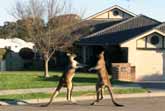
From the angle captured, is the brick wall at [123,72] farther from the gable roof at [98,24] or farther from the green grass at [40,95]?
the gable roof at [98,24]

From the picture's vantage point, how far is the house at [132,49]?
129 feet

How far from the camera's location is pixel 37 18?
39.3m

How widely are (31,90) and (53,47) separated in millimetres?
14540

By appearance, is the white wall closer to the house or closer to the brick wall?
the house

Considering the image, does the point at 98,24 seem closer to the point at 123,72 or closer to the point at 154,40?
the point at 154,40

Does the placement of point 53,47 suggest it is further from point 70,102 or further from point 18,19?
point 70,102

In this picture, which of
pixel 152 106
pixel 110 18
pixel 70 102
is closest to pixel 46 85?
pixel 70 102

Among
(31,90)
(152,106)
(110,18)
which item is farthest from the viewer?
(110,18)

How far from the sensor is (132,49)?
4034 centimetres

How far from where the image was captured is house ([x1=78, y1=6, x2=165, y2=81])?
39.2m

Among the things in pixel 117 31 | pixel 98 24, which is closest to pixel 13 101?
pixel 117 31

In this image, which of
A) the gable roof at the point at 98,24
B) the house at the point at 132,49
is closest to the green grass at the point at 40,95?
the house at the point at 132,49

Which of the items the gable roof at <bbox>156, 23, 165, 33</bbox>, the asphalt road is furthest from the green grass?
the gable roof at <bbox>156, 23, 165, 33</bbox>

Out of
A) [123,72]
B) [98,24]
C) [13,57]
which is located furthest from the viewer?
[13,57]
